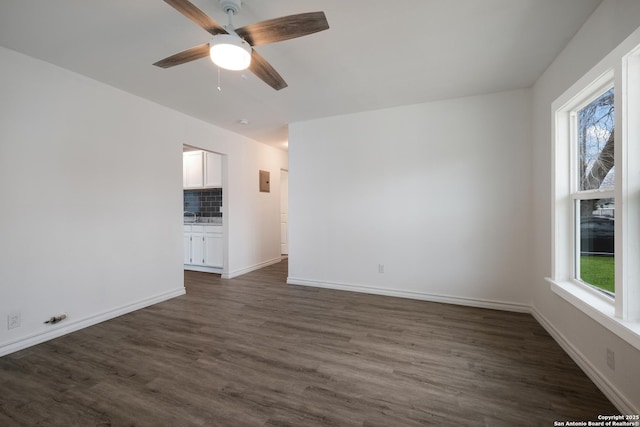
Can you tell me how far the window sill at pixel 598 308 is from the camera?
1.46m

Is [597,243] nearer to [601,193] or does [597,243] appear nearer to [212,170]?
[601,193]

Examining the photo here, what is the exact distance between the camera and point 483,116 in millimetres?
3266


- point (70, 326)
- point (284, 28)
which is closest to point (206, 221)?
point (70, 326)

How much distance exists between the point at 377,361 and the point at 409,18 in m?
2.59

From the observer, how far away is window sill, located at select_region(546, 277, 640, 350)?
1.46m

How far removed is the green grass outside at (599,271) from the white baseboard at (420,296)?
1.07 meters

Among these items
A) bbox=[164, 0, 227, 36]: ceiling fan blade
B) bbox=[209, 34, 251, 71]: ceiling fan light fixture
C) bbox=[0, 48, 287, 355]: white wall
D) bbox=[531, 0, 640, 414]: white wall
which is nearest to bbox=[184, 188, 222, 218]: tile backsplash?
bbox=[0, 48, 287, 355]: white wall

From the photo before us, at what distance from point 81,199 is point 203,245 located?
254 centimetres

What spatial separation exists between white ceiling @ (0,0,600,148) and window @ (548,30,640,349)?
0.55m

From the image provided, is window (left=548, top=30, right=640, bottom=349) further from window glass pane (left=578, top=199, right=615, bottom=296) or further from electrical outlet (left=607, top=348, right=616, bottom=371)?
electrical outlet (left=607, top=348, right=616, bottom=371)

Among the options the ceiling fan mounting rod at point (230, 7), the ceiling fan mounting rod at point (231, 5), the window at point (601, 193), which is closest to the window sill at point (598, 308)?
the window at point (601, 193)

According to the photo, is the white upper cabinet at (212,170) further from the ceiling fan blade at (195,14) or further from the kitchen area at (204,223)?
the ceiling fan blade at (195,14)

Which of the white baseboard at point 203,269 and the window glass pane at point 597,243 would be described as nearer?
the window glass pane at point 597,243

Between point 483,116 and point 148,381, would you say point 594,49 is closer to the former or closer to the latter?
point 483,116
